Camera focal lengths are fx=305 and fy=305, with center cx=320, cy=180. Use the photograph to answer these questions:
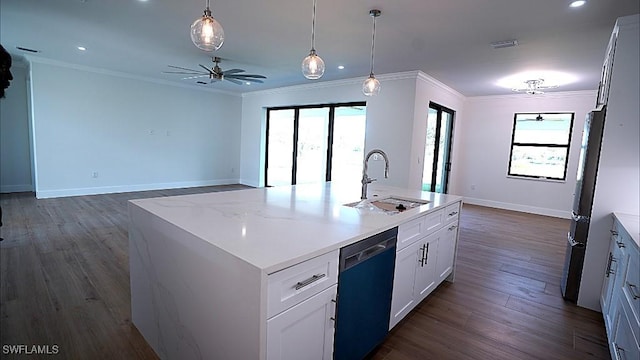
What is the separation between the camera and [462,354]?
198cm

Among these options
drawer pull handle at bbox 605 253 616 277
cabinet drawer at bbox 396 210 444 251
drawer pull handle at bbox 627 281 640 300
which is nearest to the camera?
drawer pull handle at bbox 627 281 640 300

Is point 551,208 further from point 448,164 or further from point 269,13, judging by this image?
point 269,13

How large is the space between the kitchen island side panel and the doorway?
16.2 ft

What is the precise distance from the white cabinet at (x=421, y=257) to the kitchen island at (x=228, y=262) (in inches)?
5.1

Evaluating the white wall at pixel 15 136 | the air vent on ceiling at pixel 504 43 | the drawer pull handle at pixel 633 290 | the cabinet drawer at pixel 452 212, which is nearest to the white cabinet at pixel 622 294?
the drawer pull handle at pixel 633 290

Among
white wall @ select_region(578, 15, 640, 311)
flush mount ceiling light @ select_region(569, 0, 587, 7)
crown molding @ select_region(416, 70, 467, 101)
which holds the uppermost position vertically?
crown molding @ select_region(416, 70, 467, 101)

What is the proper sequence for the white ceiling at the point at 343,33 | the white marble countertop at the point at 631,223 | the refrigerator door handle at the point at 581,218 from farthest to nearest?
the white ceiling at the point at 343,33 < the refrigerator door handle at the point at 581,218 < the white marble countertop at the point at 631,223

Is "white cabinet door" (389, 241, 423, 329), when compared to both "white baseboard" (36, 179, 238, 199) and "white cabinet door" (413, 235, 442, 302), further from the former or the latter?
"white baseboard" (36, 179, 238, 199)

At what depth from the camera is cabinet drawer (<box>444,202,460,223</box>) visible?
2699 mm

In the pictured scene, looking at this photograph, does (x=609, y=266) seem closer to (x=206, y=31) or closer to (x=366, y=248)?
(x=366, y=248)

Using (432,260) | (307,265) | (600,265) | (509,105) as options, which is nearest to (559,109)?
(509,105)

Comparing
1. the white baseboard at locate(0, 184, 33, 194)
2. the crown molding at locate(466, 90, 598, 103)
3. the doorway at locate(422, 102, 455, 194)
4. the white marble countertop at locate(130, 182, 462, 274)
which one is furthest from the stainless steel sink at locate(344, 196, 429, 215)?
the white baseboard at locate(0, 184, 33, 194)

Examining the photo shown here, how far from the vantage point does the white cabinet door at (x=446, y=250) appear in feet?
8.71

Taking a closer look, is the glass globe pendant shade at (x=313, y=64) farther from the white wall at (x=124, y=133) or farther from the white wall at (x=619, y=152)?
the white wall at (x=124, y=133)
